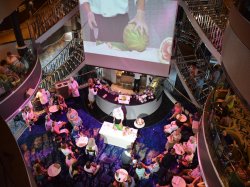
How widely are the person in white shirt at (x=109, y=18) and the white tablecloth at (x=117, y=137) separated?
377 cm

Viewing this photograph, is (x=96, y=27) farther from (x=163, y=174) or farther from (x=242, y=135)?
(x=242, y=135)

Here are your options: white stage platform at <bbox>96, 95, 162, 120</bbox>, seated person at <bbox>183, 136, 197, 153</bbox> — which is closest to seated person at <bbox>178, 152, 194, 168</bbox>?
seated person at <bbox>183, 136, 197, 153</bbox>

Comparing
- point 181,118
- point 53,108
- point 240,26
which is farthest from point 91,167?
point 240,26

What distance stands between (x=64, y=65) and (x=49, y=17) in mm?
2456

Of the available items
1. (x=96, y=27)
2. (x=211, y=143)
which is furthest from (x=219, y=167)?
(x=96, y=27)

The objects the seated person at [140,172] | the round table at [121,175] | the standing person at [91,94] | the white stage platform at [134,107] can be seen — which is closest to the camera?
the round table at [121,175]

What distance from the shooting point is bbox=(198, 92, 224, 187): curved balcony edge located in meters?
6.12

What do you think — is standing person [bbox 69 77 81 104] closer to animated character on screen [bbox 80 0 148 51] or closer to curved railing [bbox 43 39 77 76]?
curved railing [bbox 43 39 77 76]

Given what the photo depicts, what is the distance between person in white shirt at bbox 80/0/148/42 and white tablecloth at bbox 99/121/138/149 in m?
3.77

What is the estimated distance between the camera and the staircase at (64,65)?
42.5 ft

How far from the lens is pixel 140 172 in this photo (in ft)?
31.5

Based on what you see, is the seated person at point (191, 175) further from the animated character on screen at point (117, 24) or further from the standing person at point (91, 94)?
the standing person at point (91, 94)

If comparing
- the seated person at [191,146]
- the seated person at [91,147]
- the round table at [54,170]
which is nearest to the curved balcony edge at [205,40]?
the seated person at [191,146]

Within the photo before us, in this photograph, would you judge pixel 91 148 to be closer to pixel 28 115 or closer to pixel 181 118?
pixel 28 115
